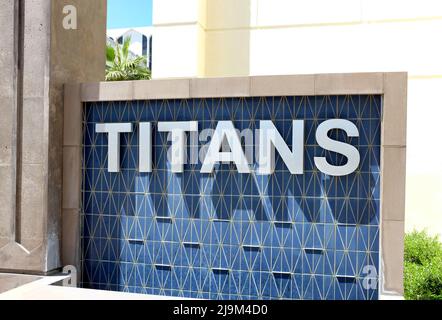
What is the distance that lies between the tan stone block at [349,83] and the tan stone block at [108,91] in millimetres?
3224

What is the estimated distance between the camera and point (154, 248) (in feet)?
23.8

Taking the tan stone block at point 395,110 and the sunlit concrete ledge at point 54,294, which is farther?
the tan stone block at point 395,110

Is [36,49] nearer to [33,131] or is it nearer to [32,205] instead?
[33,131]

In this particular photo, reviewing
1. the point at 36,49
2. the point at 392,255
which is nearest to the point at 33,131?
the point at 36,49

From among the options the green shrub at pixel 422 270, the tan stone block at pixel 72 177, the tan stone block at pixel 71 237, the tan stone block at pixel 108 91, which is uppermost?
the tan stone block at pixel 108 91

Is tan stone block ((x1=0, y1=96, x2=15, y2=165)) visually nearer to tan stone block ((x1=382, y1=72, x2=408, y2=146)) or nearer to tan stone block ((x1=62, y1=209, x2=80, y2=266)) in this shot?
tan stone block ((x1=62, y1=209, x2=80, y2=266))

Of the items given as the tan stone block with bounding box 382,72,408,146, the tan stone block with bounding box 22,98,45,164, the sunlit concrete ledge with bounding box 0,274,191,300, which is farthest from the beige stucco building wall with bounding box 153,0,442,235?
the sunlit concrete ledge with bounding box 0,274,191,300

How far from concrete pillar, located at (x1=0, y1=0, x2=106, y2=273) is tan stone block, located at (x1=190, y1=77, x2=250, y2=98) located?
8.27 feet

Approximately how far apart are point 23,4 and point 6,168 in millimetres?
2885

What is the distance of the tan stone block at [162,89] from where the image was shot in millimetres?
7090

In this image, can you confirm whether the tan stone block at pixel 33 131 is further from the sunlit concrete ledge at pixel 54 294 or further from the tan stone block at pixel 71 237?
the sunlit concrete ledge at pixel 54 294

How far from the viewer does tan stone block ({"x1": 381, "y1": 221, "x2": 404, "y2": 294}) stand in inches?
245

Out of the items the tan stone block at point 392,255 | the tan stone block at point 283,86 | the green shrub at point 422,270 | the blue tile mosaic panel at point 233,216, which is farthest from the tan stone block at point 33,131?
the green shrub at point 422,270
